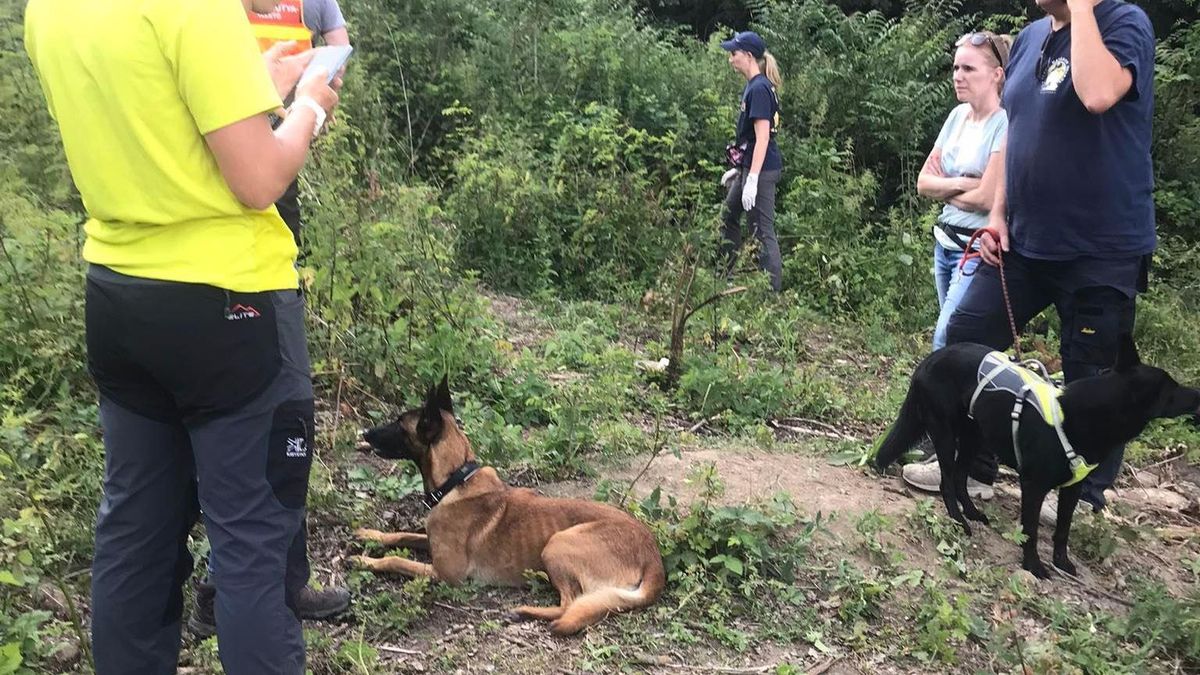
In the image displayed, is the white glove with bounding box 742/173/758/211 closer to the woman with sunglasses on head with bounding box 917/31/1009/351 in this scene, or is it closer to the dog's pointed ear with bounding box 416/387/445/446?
the woman with sunglasses on head with bounding box 917/31/1009/351

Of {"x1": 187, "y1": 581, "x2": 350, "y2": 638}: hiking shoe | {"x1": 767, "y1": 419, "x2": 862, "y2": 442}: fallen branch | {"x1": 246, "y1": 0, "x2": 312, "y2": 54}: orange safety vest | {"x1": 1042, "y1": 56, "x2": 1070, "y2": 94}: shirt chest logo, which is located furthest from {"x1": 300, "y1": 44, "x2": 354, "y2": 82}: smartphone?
{"x1": 767, "y1": 419, "x2": 862, "y2": 442}: fallen branch

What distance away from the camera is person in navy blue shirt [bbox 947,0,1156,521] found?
11.1 feet

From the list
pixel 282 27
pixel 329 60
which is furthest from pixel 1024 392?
pixel 282 27

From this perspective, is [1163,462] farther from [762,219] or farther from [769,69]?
[769,69]

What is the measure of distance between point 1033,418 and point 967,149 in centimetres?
163

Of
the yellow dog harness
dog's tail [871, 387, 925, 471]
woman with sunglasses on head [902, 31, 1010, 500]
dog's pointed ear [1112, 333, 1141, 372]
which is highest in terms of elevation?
woman with sunglasses on head [902, 31, 1010, 500]

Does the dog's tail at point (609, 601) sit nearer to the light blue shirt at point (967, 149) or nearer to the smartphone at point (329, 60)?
the smartphone at point (329, 60)

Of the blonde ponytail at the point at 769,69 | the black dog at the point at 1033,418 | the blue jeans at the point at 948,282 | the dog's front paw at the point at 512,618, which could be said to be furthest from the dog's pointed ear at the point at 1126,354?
the blonde ponytail at the point at 769,69

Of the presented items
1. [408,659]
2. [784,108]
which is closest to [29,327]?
[408,659]

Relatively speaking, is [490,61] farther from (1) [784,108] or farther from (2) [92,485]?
(2) [92,485]

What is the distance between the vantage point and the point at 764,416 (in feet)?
17.6

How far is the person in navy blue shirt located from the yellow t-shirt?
9.91ft

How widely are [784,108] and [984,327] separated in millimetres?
7678

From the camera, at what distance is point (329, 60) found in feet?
7.20
